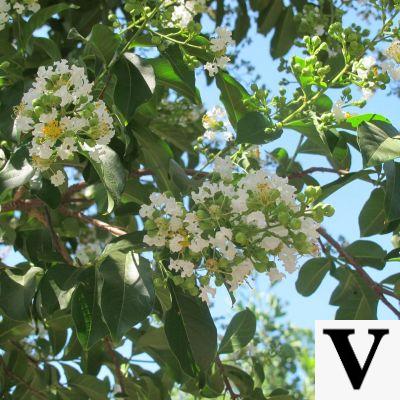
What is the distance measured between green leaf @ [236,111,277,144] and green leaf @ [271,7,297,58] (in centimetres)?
110

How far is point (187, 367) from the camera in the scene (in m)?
1.27

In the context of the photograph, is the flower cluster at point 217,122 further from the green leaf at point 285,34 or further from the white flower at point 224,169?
the green leaf at point 285,34

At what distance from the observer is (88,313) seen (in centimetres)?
125

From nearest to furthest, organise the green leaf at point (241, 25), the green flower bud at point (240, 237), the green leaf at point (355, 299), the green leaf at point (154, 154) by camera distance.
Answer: the green flower bud at point (240, 237) < the green leaf at point (154, 154) < the green leaf at point (355, 299) < the green leaf at point (241, 25)

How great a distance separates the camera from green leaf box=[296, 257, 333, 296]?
5.73ft

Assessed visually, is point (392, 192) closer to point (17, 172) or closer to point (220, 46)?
point (220, 46)

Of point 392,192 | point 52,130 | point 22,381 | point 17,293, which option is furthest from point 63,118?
point 22,381

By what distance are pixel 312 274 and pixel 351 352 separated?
0.66 feet

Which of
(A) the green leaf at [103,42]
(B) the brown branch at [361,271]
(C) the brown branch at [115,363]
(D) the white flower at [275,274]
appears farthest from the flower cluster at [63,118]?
(C) the brown branch at [115,363]

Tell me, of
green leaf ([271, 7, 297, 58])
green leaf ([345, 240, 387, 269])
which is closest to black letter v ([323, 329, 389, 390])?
green leaf ([345, 240, 387, 269])

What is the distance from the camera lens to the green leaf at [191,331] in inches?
50.3

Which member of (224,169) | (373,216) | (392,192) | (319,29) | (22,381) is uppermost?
(319,29)

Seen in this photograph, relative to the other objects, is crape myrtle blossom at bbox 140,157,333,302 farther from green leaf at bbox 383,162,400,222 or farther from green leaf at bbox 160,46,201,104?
green leaf at bbox 160,46,201,104

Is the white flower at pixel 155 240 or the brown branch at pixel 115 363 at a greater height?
the brown branch at pixel 115 363
